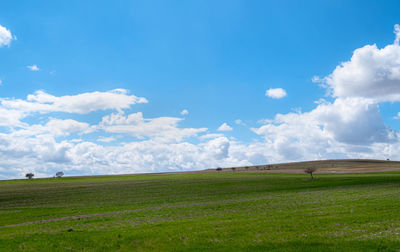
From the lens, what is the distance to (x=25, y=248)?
18.3 m

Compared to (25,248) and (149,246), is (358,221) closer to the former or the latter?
(149,246)

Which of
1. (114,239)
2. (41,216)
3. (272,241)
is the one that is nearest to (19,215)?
(41,216)

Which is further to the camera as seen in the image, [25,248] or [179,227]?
[179,227]

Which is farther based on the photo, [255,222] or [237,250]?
[255,222]

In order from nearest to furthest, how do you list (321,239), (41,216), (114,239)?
(321,239)
(114,239)
(41,216)

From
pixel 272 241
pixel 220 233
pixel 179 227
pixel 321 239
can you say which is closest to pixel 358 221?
pixel 321 239

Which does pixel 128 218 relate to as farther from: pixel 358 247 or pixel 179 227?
pixel 358 247

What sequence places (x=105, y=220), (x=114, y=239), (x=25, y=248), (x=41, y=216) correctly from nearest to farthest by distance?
(x=25, y=248), (x=114, y=239), (x=105, y=220), (x=41, y=216)

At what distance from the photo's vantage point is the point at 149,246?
17.6 metres

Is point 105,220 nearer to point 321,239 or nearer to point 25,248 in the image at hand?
point 25,248

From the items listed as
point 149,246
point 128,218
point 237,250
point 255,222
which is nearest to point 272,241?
point 237,250

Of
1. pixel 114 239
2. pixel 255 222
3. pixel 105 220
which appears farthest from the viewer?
pixel 105 220

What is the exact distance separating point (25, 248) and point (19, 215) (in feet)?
76.6

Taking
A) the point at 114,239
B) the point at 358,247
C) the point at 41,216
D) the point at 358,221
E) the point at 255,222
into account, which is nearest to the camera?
the point at 358,247
